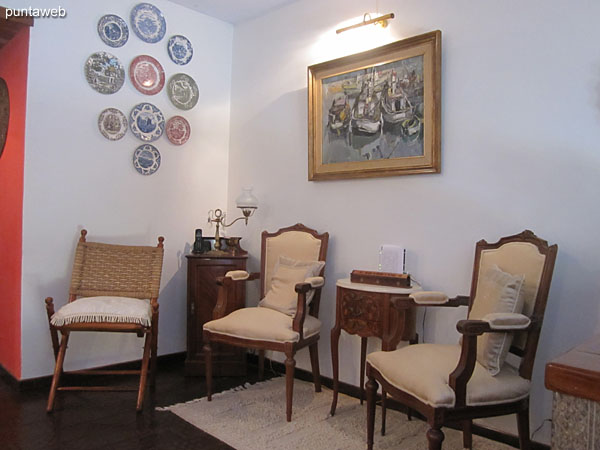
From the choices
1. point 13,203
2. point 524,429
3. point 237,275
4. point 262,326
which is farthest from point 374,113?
point 13,203

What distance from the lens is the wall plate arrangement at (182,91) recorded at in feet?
13.1

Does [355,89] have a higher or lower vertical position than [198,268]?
higher

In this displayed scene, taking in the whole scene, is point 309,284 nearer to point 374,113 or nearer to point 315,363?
point 315,363

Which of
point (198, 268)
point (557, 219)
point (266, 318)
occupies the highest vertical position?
point (557, 219)

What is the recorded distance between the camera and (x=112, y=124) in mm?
3629

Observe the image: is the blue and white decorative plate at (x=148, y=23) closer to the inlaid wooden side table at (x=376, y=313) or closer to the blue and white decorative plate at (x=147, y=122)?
the blue and white decorative plate at (x=147, y=122)

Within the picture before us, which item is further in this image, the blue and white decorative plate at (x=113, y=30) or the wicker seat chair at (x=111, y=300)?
the blue and white decorative plate at (x=113, y=30)

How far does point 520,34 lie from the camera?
8.34 feet

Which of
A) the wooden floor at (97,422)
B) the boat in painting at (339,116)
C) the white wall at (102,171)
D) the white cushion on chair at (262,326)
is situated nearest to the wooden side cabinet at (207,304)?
the wooden floor at (97,422)

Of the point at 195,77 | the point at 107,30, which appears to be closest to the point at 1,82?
the point at 107,30

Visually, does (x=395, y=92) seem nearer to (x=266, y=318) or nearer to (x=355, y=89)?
(x=355, y=89)

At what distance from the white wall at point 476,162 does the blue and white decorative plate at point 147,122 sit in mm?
968

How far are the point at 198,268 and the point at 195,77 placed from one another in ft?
5.55

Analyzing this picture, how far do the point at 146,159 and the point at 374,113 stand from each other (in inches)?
73.9
